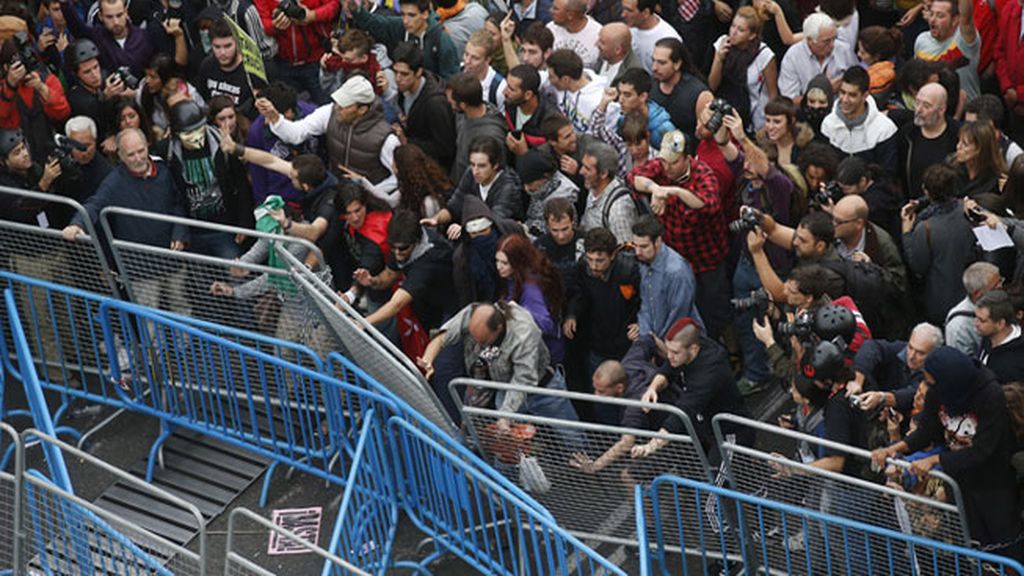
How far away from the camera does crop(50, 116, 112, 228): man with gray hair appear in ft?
37.4

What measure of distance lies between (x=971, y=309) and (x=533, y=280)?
2683 mm

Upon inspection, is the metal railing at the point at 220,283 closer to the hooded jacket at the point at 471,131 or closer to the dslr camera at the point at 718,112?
the hooded jacket at the point at 471,131

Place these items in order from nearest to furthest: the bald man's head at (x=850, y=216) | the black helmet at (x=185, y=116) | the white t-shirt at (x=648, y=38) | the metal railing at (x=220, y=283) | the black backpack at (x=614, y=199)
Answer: the bald man's head at (x=850, y=216)
the metal railing at (x=220, y=283)
the black backpack at (x=614, y=199)
the black helmet at (x=185, y=116)
the white t-shirt at (x=648, y=38)

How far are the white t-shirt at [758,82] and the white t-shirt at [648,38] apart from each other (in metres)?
0.43

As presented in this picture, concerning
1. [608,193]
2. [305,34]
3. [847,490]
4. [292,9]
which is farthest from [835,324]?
[305,34]

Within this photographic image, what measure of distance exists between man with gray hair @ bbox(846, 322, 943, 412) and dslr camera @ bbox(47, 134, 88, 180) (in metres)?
5.78

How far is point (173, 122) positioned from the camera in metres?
11.4

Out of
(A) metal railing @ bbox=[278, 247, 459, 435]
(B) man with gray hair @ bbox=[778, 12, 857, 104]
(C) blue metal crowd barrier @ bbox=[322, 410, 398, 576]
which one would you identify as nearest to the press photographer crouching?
(A) metal railing @ bbox=[278, 247, 459, 435]

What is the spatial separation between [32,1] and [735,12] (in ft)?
20.4

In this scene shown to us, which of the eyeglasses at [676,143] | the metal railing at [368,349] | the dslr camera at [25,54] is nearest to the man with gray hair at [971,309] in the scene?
the eyeglasses at [676,143]

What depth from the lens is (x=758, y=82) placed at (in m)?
12.3

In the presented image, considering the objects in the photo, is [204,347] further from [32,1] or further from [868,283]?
[32,1]

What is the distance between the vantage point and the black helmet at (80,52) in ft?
40.8

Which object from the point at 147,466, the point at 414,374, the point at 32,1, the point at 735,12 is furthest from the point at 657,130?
the point at 32,1
